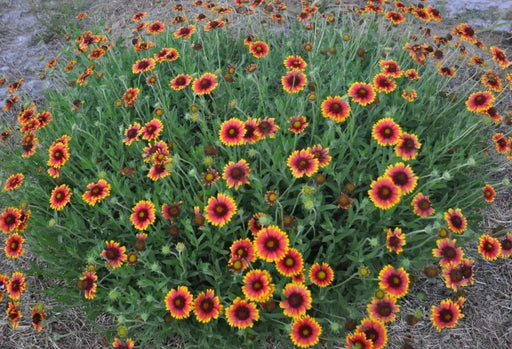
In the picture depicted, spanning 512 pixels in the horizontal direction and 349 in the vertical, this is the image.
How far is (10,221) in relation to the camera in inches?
94.8

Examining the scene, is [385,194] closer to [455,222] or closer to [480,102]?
[455,222]

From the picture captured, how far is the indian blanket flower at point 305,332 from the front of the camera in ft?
6.53

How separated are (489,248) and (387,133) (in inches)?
34.4

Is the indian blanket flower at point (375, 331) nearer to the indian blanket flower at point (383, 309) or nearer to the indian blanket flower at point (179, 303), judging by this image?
the indian blanket flower at point (383, 309)

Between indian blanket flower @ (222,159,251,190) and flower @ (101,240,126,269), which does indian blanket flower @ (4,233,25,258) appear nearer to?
flower @ (101,240,126,269)

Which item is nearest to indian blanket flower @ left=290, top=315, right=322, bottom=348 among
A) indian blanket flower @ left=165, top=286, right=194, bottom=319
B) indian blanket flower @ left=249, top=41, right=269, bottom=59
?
indian blanket flower @ left=165, top=286, right=194, bottom=319

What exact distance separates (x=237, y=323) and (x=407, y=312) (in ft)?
3.88

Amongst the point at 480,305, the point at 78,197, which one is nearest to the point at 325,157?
the point at 480,305

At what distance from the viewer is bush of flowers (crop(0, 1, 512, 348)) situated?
2.11m

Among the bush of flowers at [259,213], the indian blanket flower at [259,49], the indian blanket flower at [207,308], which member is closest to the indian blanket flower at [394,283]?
the bush of flowers at [259,213]

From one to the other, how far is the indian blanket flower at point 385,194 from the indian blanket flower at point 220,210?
0.76m

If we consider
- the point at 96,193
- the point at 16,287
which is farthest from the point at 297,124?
the point at 16,287

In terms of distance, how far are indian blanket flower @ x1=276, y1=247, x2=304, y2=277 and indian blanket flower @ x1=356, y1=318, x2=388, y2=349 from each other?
1.48 feet

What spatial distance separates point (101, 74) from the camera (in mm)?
3398
